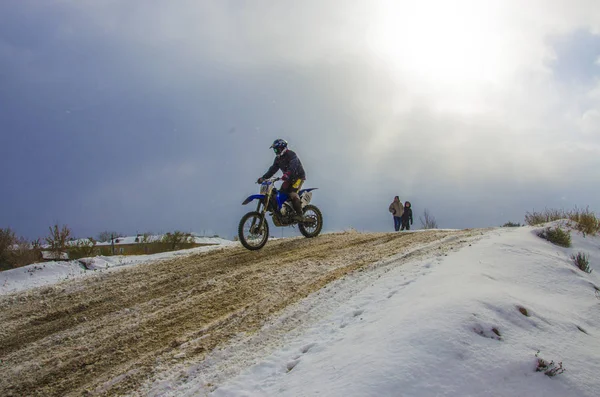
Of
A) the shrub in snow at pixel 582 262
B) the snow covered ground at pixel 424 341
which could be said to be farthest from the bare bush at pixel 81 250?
the shrub in snow at pixel 582 262

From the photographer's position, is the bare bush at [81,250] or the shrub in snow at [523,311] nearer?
the shrub in snow at [523,311]

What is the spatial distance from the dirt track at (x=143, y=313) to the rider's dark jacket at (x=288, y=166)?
2.36 m

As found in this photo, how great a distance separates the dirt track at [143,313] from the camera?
4324 mm

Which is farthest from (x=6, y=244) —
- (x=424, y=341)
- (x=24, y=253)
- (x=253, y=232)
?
(x=424, y=341)

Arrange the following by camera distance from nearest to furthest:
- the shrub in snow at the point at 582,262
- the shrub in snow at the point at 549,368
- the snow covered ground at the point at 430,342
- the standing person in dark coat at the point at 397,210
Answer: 1. the snow covered ground at the point at 430,342
2. the shrub in snow at the point at 549,368
3. the shrub in snow at the point at 582,262
4. the standing person in dark coat at the point at 397,210

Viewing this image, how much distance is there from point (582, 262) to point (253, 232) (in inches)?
281

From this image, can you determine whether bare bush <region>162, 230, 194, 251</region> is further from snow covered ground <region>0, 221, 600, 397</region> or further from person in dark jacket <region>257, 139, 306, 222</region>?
snow covered ground <region>0, 221, 600, 397</region>

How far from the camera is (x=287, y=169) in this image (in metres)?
10.6

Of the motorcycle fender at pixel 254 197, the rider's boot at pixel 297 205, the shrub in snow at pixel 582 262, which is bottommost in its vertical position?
the shrub in snow at pixel 582 262

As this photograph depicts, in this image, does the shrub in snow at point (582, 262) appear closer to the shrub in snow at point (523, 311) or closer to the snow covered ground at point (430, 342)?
the snow covered ground at point (430, 342)

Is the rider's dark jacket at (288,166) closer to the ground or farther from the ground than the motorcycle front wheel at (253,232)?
farther from the ground

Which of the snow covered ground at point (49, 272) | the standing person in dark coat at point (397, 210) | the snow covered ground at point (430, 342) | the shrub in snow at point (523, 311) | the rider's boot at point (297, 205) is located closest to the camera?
the snow covered ground at point (430, 342)

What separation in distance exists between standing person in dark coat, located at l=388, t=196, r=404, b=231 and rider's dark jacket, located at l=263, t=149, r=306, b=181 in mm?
10530

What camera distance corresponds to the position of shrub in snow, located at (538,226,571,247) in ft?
28.2
